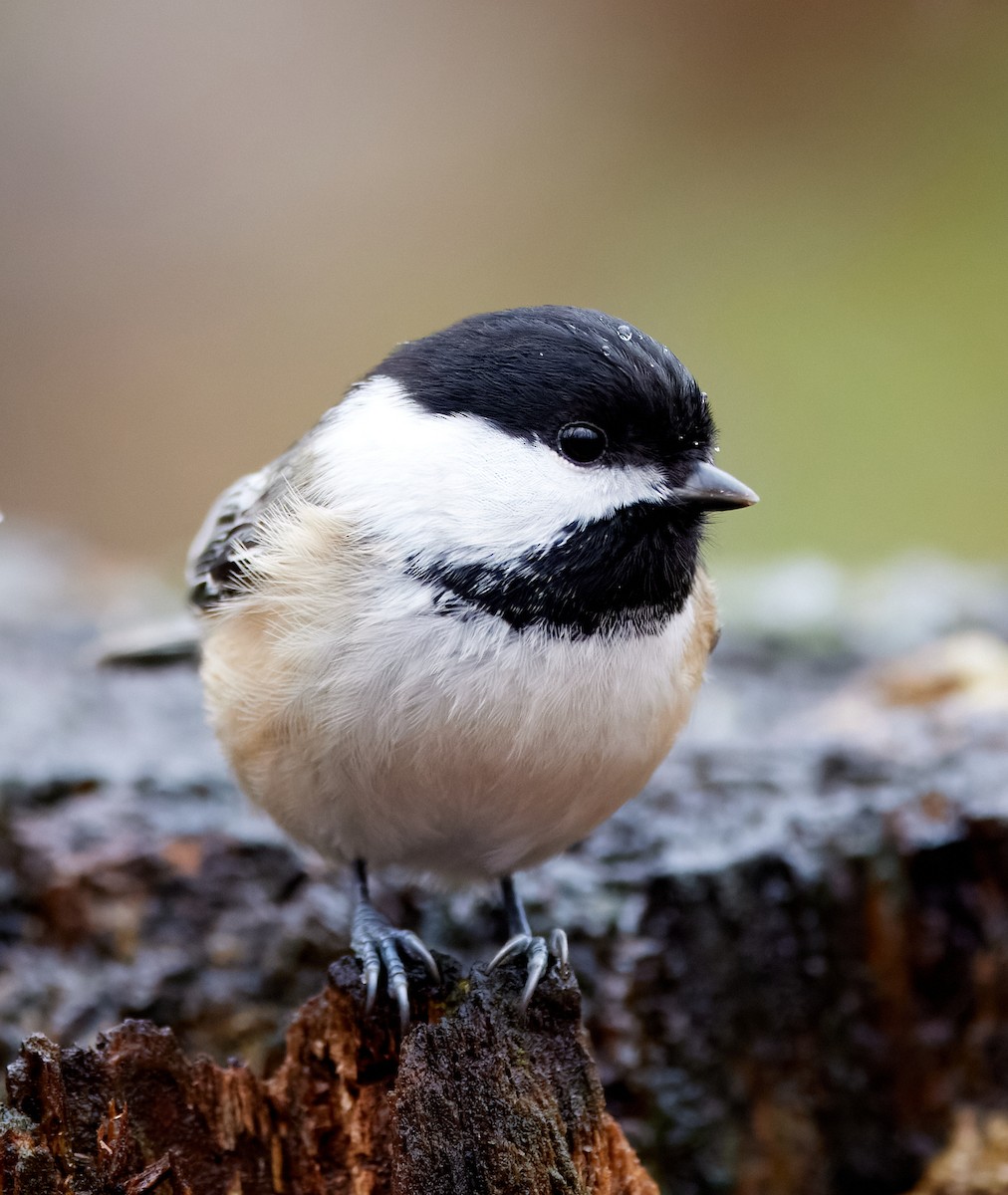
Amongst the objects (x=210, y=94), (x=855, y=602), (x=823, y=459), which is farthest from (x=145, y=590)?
(x=210, y=94)

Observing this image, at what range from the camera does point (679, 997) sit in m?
1.89

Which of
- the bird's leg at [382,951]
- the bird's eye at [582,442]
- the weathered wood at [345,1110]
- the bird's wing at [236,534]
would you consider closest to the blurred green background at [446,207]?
the bird's wing at [236,534]

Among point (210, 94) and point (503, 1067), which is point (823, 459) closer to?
point (210, 94)

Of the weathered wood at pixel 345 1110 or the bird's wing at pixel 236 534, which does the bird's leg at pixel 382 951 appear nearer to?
the weathered wood at pixel 345 1110

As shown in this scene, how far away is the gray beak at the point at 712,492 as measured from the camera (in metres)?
1.43

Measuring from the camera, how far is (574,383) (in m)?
1.40

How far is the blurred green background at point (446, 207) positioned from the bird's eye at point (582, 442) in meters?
4.09

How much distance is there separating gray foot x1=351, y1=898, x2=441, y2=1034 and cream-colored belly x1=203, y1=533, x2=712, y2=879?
11 cm

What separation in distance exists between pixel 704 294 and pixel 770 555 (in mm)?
1811

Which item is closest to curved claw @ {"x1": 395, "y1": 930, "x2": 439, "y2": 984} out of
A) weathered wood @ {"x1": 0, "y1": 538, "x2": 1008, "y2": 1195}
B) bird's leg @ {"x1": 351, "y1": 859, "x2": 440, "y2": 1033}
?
bird's leg @ {"x1": 351, "y1": 859, "x2": 440, "y2": 1033}

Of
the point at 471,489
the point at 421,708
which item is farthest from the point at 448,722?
the point at 471,489

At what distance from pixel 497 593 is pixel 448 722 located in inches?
6.1

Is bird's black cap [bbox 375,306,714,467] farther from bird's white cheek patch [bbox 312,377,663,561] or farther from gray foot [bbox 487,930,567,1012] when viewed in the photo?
gray foot [bbox 487,930,567,1012]

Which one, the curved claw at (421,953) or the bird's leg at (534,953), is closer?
the bird's leg at (534,953)
